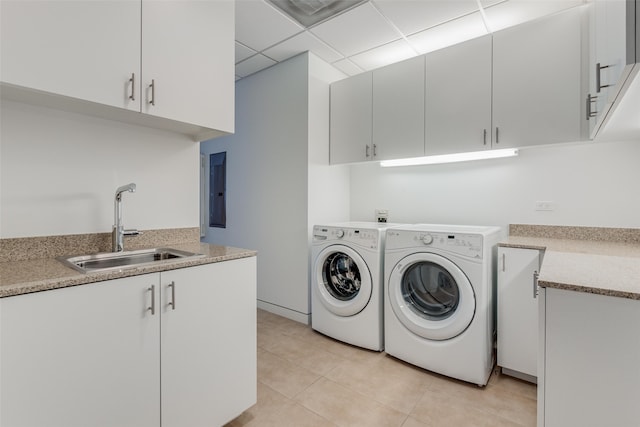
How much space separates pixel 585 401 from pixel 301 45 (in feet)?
9.51

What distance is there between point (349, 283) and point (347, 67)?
2.19 m

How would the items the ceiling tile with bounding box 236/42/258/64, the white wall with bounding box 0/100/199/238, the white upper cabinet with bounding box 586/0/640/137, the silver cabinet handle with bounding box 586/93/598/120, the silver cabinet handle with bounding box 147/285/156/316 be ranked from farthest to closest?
the ceiling tile with bounding box 236/42/258/64, the silver cabinet handle with bounding box 586/93/598/120, the white wall with bounding box 0/100/199/238, the silver cabinet handle with bounding box 147/285/156/316, the white upper cabinet with bounding box 586/0/640/137

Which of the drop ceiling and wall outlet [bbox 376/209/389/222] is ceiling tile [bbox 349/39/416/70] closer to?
the drop ceiling

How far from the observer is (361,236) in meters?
2.35

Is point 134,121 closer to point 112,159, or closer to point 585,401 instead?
point 112,159

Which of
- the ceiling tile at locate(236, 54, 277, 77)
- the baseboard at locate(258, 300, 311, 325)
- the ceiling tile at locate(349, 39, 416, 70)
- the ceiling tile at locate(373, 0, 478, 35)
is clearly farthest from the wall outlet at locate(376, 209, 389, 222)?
the ceiling tile at locate(236, 54, 277, 77)

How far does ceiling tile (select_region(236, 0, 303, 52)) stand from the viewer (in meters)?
2.16

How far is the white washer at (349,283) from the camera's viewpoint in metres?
2.29

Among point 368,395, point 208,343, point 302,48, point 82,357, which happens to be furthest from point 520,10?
point 82,357

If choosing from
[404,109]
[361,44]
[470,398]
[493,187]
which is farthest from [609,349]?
[361,44]

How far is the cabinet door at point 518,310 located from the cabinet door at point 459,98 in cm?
83

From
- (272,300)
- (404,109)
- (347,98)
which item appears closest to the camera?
(404,109)

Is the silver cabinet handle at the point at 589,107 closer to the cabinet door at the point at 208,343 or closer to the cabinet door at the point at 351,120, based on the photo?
the cabinet door at the point at 351,120

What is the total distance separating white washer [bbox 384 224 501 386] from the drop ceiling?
1.56 meters
